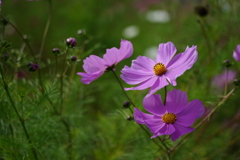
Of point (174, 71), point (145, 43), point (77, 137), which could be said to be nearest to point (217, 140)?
point (77, 137)

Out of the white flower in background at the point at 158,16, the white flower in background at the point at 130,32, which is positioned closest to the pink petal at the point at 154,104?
the white flower in background at the point at 158,16

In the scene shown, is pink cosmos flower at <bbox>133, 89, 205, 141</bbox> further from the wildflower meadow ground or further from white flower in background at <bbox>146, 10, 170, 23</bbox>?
white flower in background at <bbox>146, 10, 170, 23</bbox>

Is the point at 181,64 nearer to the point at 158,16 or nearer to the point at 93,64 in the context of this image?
the point at 93,64

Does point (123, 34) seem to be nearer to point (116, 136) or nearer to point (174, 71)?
point (116, 136)

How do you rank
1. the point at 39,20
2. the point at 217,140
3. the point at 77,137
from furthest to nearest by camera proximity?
the point at 39,20
the point at 217,140
the point at 77,137

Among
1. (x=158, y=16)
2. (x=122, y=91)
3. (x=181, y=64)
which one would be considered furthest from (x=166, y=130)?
(x=158, y=16)

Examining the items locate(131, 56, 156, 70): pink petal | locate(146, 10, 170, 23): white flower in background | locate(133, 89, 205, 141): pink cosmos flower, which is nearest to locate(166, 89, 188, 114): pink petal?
locate(133, 89, 205, 141): pink cosmos flower

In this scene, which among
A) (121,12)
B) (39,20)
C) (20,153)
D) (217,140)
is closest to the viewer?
(20,153)
